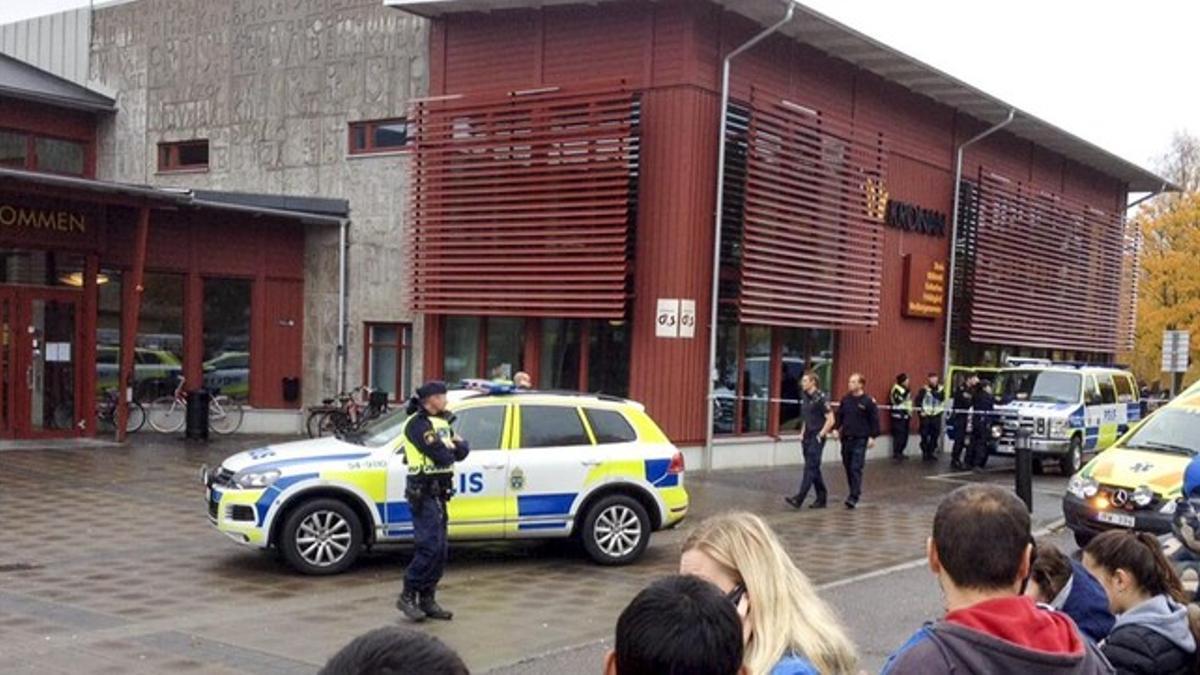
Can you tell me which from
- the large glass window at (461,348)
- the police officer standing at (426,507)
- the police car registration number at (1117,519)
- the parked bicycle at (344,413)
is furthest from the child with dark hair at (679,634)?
the parked bicycle at (344,413)

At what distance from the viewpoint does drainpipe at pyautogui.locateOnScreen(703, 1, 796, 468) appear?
1933 centimetres

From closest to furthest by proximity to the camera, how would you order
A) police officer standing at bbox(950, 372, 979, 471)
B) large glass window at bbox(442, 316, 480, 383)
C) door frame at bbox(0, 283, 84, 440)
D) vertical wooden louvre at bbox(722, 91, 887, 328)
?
vertical wooden louvre at bbox(722, 91, 887, 328)
door frame at bbox(0, 283, 84, 440)
large glass window at bbox(442, 316, 480, 383)
police officer standing at bbox(950, 372, 979, 471)

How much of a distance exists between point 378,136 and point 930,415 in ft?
42.0

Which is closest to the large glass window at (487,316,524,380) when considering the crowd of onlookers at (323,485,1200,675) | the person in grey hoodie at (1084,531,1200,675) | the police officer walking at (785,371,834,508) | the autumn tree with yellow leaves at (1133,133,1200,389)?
the police officer walking at (785,371,834,508)

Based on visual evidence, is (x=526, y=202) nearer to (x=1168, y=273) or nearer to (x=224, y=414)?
(x=224, y=414)

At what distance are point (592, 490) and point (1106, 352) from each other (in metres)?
29.7

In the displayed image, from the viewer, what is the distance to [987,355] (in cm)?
3034

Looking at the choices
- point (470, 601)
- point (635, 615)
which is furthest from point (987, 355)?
point (635, 615)

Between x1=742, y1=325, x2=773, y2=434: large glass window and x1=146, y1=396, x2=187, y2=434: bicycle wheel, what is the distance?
11110mm

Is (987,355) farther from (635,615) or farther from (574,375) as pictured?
(635,615)

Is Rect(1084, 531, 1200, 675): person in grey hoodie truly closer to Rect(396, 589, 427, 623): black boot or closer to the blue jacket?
the blue jacket

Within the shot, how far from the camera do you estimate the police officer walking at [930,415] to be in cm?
2450

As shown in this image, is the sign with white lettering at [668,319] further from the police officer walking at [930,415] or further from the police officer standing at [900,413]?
the police officer walking at [930,415]

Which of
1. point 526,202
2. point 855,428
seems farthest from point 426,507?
point 526,202
